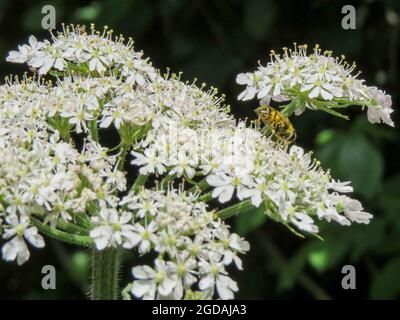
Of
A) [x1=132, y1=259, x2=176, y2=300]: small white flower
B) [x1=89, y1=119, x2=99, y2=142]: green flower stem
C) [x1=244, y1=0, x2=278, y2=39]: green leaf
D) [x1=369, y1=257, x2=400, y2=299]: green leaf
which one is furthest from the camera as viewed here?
[x1=244, y1=0, x2=278, y2=39]: green leaf

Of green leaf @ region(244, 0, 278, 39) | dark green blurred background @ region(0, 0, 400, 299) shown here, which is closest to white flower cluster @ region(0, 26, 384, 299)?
dark green blurred background @ region(0, 0, 400, 299)

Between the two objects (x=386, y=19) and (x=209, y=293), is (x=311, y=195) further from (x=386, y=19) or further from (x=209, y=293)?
(x=386, y=19)

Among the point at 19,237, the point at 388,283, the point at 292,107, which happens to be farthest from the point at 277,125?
the point at 388,283

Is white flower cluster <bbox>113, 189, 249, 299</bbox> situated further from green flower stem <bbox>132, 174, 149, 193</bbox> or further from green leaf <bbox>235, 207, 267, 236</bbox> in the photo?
green leaf <bbox>235, 207, 267, 236</bbox>

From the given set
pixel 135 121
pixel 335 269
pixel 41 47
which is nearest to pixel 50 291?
pixel 335 269

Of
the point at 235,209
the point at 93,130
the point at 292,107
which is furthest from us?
the point at 292,107

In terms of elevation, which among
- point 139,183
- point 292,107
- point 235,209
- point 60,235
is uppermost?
point 292,107

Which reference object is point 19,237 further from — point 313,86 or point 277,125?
point 313,86
